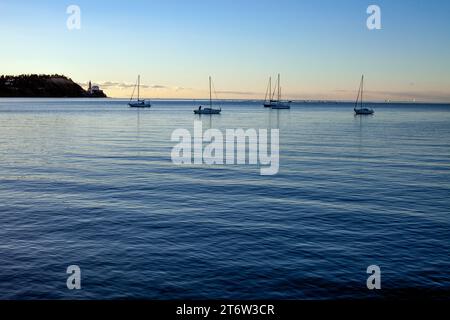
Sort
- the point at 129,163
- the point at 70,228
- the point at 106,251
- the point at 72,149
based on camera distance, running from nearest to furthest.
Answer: the point at 106,251
the point at 70,228
the point at 129,163
the point at 72,149

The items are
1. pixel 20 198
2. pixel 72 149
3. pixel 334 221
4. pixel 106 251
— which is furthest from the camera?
pixel 72 149

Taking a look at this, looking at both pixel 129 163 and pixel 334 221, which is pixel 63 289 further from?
pixel 129 163

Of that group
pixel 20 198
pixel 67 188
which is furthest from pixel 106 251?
pixel 67 188

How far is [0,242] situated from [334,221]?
44.3ft

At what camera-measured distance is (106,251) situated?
1581 centimetres

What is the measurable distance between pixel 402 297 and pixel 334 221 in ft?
25.1

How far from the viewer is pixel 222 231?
18391mm

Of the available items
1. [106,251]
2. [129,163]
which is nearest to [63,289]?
[106,251]

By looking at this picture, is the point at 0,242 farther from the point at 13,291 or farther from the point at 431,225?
the point at 431,225

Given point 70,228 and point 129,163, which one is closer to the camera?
point 70,228

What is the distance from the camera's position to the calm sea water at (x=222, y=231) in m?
13.1

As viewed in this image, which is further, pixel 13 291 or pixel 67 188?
pixel 67 188

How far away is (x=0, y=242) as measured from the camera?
652 inches

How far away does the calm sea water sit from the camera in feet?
43.1
